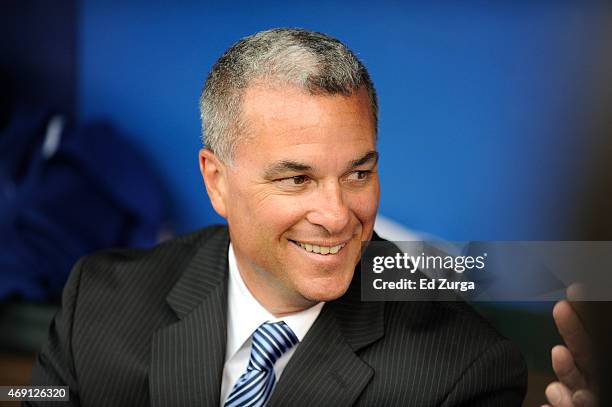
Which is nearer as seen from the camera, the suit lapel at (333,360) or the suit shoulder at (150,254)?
the suit lapel at (333,360)

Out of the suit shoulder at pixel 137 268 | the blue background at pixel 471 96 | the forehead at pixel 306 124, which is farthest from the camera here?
the blue background at pixel 471 96

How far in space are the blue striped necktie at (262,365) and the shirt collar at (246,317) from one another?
2cm

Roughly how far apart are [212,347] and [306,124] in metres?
0.40

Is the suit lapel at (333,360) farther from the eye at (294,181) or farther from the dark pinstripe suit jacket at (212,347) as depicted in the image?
the eye at (294,181)

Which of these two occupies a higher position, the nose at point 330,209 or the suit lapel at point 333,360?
the nose at point 330,209

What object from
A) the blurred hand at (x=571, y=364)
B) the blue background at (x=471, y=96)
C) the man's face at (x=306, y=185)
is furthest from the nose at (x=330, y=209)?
the blue background at (x=471, y=96)

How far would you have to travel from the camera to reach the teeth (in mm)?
1257

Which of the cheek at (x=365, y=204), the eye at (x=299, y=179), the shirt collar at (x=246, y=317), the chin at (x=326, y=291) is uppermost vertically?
the eye at (x=299, y=179)

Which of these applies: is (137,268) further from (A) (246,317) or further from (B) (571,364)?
(B) (571,364)

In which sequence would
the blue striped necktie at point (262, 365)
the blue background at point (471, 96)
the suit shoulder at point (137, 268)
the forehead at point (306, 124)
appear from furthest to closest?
the blue background at point (471, 96)
the suit shoulder at point (137, 268)
the blue striped necktie at point (262, 365)
the forehead at point (306, 124)

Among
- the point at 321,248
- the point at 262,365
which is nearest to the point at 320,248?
the point at 321,248

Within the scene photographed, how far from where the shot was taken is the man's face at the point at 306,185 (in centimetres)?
120

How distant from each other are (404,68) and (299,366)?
0.75 m

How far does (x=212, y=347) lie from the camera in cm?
136
